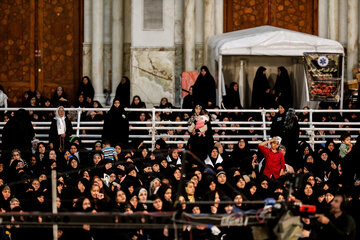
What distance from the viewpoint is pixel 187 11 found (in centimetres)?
2439

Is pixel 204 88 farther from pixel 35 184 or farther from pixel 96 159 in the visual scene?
pixel 35 184

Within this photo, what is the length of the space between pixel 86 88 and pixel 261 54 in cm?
478

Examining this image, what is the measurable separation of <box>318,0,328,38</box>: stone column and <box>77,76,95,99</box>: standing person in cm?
610

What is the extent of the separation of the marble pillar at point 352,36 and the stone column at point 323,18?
67cm

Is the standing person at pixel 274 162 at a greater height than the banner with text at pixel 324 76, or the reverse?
the banner with text at pixel 324 76

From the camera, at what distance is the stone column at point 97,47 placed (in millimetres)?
25078

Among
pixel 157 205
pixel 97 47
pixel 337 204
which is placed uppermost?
pixel 97 47

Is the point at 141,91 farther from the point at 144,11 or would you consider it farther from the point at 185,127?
the point at 185,127

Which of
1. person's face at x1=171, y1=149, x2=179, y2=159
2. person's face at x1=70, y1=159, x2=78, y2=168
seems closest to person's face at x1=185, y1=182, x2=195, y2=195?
person's face at x1=70, y1=159, x2=78, y2=168

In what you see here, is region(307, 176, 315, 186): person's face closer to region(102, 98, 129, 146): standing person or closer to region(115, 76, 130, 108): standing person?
region(102, 98, 129, 146): standing person

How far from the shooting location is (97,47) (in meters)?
25.2

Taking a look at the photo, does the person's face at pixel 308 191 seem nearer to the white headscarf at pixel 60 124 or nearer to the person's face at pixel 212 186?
the person's face at pixel 212 186

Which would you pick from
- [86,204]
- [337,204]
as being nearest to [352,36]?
[86,204]

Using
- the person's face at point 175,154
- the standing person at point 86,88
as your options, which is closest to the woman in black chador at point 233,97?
the person's face at point 175,154
